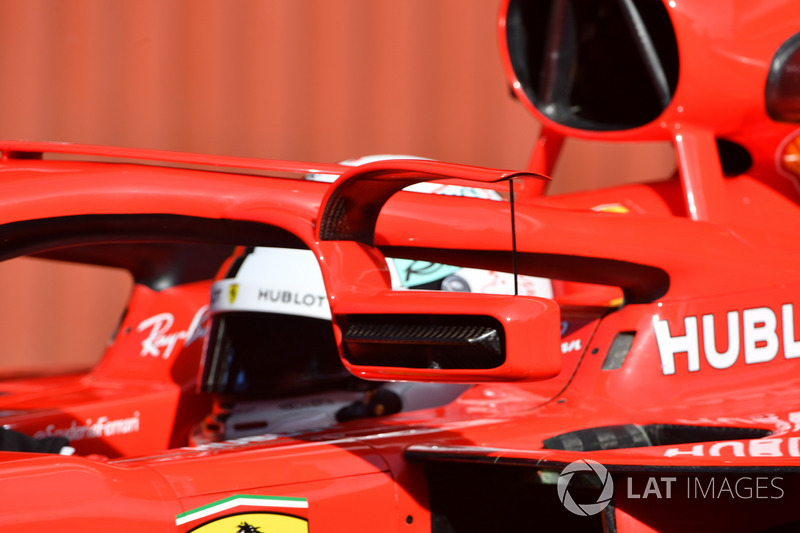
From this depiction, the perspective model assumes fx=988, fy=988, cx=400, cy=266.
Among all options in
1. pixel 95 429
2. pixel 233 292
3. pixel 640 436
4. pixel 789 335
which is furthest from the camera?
pixel 95 429

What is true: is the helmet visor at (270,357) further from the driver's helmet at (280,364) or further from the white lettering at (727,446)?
the white lettering at (727,446)

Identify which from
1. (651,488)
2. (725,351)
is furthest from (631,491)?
(725,351)

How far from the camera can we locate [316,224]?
122 centimetres

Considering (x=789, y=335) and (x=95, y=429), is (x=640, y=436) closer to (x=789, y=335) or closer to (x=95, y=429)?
(x=789, y=335)

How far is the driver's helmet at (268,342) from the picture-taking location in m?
1.87

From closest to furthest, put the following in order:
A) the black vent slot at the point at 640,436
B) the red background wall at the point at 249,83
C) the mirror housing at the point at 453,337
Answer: the mirror housing at the point at 453,337 → the black vent slot at the point at 640,436 → the red background wall at the point at 249,83

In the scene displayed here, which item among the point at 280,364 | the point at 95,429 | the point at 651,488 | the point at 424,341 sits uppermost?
the point at 424,341

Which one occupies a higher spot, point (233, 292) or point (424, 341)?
point (424, 341)

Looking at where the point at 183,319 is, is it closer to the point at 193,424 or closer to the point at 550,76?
the point at 193,424

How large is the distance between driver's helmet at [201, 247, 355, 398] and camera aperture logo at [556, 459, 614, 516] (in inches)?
27.4
